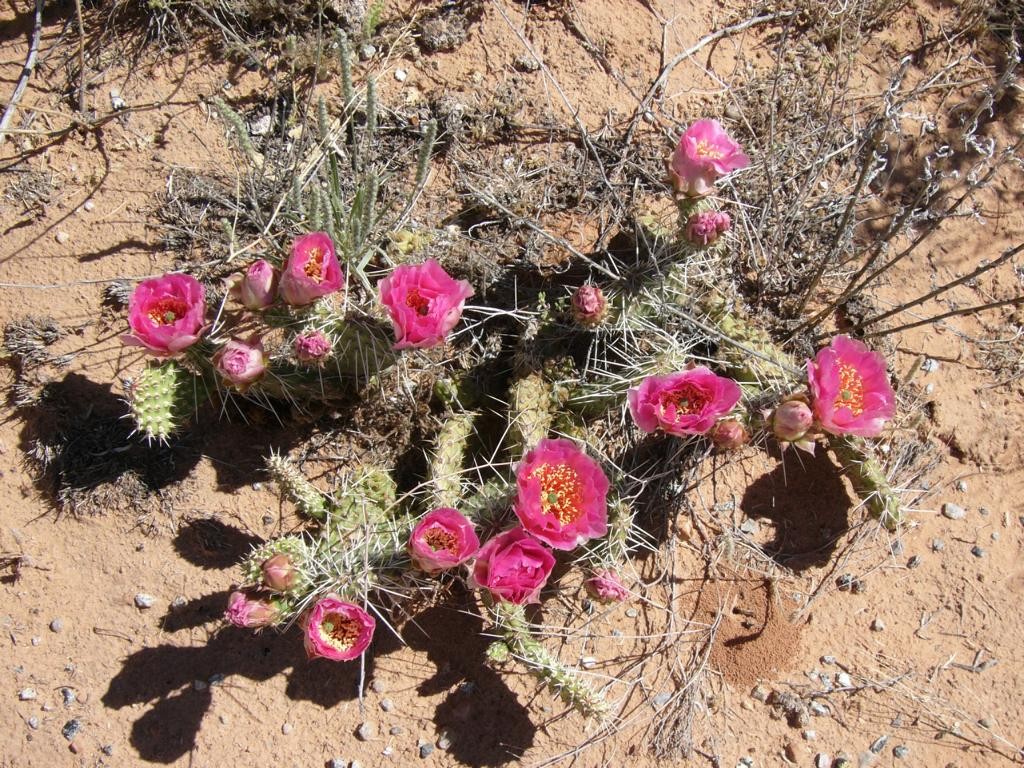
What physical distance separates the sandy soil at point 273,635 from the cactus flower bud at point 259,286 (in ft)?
2.43

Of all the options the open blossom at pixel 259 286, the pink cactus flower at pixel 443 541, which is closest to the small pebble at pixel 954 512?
the pink cactus flower at pixel 443 541

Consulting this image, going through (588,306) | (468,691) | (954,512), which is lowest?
(954,512)

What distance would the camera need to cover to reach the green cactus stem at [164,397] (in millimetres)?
2295

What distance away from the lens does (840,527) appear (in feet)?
9.29

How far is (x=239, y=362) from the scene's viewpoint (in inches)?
85.0

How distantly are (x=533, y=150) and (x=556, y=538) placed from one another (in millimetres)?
1820

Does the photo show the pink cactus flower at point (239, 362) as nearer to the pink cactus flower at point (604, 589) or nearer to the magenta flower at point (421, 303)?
the magenta flower at point (421, 303)

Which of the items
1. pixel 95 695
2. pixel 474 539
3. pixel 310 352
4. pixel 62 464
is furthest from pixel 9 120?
pixel 474 539

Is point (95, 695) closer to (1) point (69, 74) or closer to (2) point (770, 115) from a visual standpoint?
(1) point (69, 74)

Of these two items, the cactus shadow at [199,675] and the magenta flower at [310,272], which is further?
the cactus shadow at [199,675]

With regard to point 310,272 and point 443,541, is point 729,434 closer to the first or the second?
point 443,541

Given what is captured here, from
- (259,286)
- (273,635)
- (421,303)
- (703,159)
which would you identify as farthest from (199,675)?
(703,159)

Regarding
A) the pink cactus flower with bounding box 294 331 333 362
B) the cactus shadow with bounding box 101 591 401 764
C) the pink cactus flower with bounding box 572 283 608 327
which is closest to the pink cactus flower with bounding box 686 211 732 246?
the pink cactus flower with bounding box 572 283 608 327

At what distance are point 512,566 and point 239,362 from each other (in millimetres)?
965
